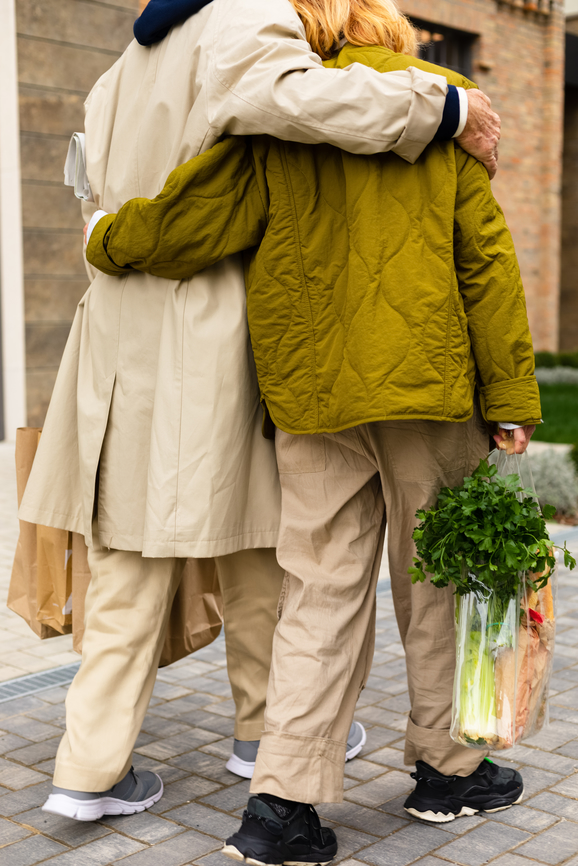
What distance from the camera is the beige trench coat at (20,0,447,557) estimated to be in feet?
6.98

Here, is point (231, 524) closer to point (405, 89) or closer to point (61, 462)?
point (61, 462)

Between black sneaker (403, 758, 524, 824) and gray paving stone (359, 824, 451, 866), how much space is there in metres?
0.05

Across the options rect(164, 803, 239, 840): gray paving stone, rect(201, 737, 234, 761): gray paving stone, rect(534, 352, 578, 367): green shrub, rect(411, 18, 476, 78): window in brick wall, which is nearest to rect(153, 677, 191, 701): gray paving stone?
rect(201, 737, 234, 761): gray paving stone

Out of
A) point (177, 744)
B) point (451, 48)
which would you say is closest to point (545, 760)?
point (177, 744)

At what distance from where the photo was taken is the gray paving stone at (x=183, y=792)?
273cm

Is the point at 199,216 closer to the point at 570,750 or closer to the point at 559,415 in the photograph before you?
the point at 570,750

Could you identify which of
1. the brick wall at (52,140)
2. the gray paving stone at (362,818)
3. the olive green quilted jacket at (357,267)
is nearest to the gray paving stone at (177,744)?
the gray paving stone at (362,818)

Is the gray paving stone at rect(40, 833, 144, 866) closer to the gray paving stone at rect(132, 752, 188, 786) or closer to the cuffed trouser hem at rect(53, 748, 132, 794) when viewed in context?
the cuffed trouser hem at rect(53, 748, 132, 794)

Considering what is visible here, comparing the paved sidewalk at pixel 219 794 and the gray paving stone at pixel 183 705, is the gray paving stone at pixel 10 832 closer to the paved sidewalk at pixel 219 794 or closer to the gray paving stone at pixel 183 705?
the paved sidewalk at pixel 219 794

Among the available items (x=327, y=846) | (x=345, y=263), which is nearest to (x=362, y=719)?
(x=327, y=846)

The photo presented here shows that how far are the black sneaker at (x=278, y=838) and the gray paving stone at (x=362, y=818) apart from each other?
229mm

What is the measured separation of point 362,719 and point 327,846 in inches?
40.0

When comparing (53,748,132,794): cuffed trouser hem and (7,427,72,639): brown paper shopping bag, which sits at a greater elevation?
(7,427,72,639): brown paper shopping bag

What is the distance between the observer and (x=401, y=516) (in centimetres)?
244
